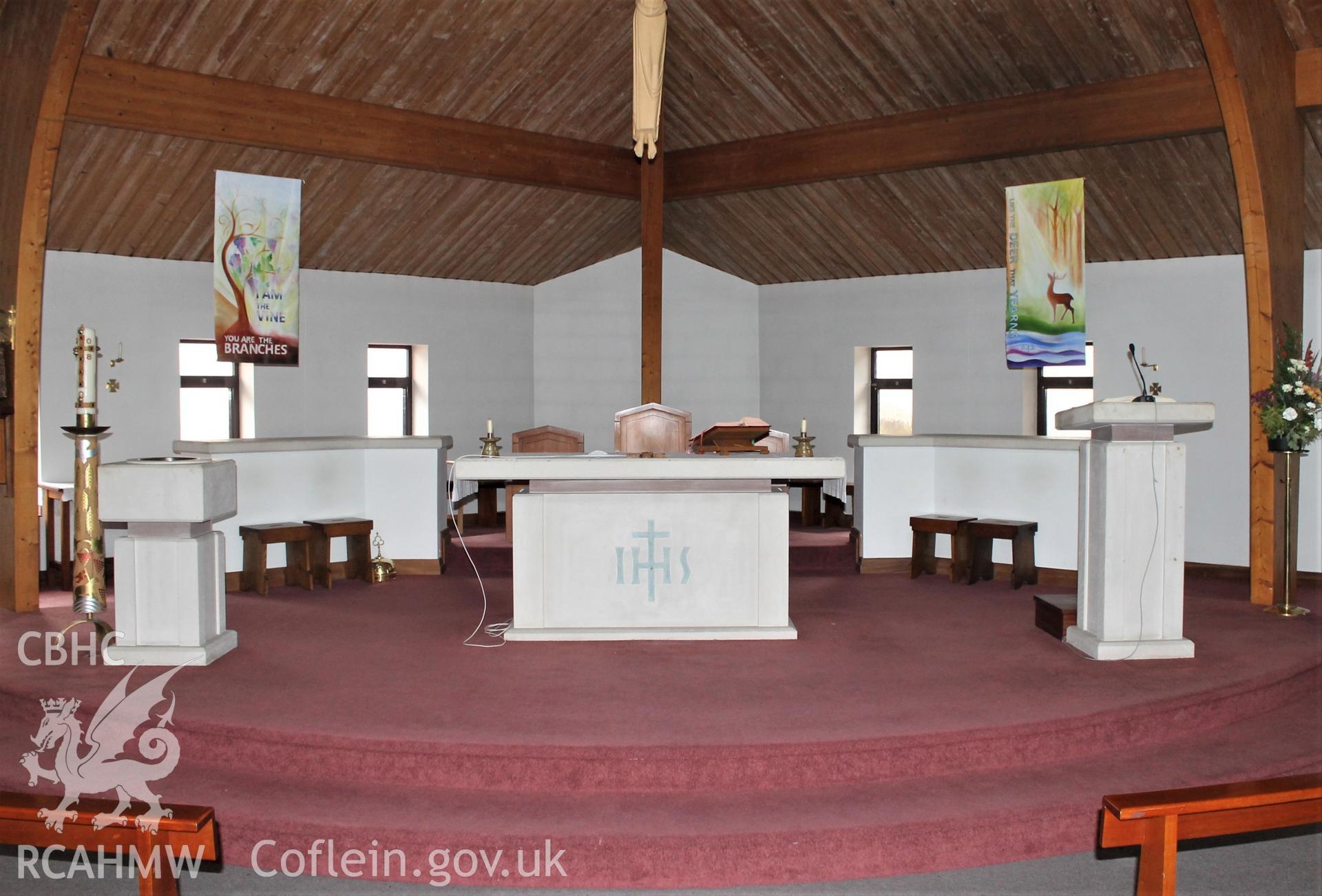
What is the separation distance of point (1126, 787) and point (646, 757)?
1.70 m

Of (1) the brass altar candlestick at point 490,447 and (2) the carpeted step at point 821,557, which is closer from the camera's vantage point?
(1) the brass altar candlestick at point 490,447

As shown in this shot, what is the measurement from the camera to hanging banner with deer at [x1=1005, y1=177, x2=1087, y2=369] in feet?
25.7

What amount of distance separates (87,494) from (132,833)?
374cm

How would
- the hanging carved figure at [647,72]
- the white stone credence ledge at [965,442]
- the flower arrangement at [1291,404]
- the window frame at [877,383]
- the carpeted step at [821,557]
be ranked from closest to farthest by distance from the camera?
the flower arrangement at [1291,404] → the hanging carved figure at [647,72] → the white stone credence ledge at [965,442] → the carpeted step at [821,557] → the window frame at [877,383]

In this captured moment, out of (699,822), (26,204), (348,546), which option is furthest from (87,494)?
(699,822)

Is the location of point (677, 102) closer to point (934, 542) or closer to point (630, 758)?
point (934, 542)

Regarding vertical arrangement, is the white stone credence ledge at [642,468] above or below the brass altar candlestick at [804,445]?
below

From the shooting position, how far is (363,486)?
786 cm

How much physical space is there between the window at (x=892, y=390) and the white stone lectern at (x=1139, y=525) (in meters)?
5.75

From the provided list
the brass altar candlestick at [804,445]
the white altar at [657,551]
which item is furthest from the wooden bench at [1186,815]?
the brass altar candlestick at [804,445]

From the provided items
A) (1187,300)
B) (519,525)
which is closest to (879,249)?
(1187,300)

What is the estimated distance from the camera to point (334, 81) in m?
8.09

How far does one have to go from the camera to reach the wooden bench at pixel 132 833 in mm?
2637
